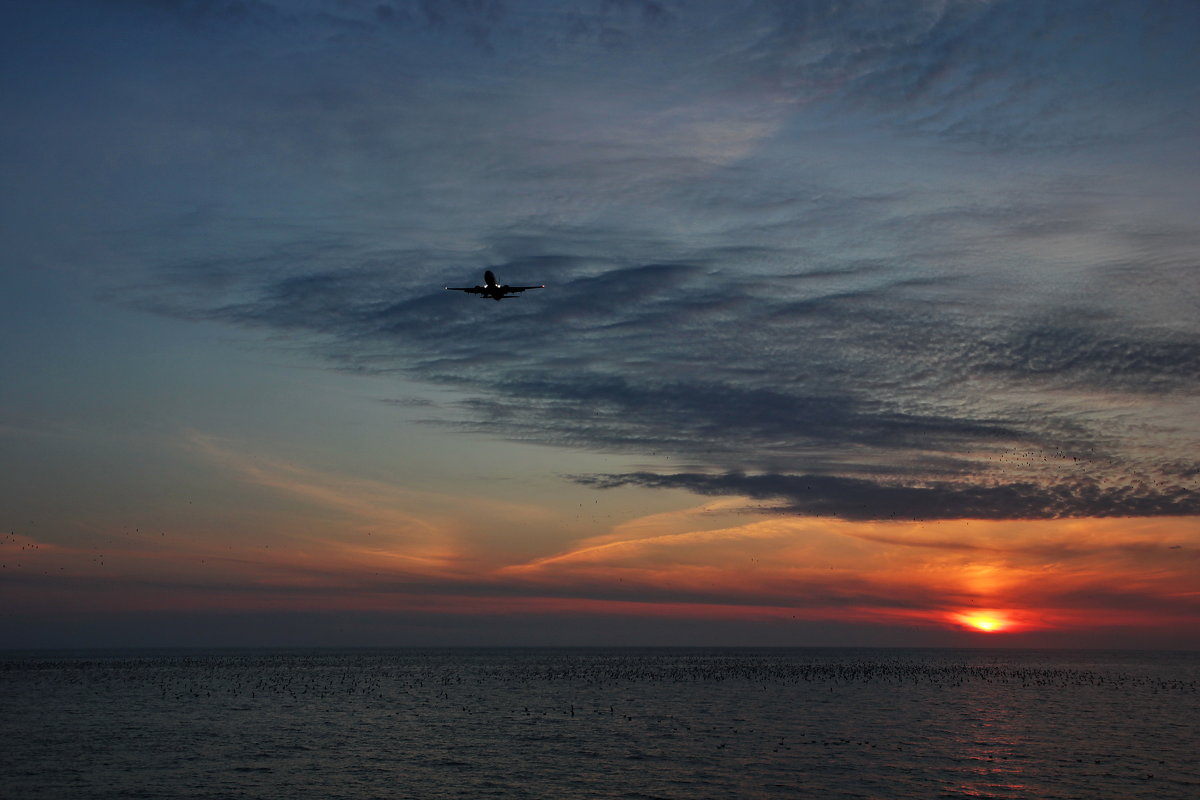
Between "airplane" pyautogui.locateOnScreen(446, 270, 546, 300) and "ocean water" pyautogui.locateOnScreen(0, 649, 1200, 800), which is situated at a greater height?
"airplane" pyautogui.locateOnScreen(446, 270, 546, 300)

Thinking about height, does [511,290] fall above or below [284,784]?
above

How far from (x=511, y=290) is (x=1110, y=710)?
75735 mm

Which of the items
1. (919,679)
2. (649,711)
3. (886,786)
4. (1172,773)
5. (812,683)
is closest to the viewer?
(886,786)

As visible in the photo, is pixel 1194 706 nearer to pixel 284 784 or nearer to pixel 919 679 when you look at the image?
pixel 919 679

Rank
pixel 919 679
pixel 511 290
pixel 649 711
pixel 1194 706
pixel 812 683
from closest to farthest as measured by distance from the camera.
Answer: pixel 511 290, pixel 649 711, pixel 1194 706, pixel 812 683, pixel 919 679

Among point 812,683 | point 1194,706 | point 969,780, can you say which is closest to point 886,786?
point 969,780

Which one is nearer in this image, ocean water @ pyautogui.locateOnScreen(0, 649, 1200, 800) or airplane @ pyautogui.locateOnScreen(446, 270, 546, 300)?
ocean water @ pyautogui.locateOnScreen(0, 649, 1200, 800)

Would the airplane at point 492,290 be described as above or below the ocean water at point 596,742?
above

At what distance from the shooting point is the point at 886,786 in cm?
5194

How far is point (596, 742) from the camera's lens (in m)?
68.4

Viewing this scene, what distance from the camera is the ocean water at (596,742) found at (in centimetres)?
5225

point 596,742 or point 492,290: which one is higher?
point 492,290

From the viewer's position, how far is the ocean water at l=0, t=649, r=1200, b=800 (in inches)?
2057

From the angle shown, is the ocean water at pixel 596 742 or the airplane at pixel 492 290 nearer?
the ocean water at pixel 596 742
